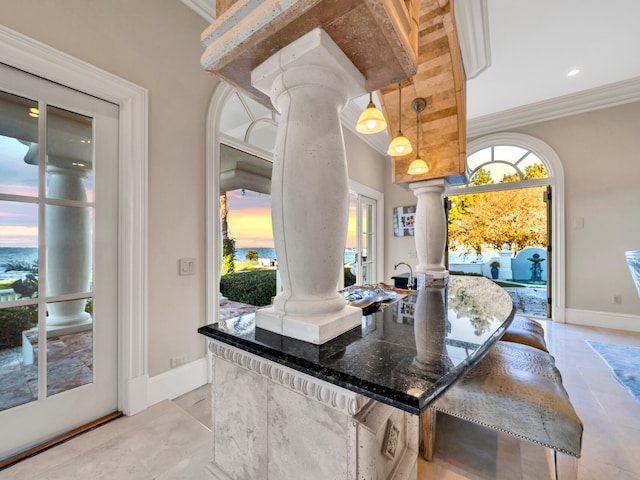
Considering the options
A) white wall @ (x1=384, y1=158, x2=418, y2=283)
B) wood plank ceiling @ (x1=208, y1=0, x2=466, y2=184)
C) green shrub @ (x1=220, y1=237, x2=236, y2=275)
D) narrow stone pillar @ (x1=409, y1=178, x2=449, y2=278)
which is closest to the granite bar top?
wood plank ceiling @ (x1=208, y1=0, x2=466, y2=184)

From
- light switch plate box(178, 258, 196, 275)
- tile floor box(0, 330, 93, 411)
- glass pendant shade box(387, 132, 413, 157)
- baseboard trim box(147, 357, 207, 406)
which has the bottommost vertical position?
baseboard trim box(147, 357, 207, 406)

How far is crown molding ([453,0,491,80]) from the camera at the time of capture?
2.29 meters

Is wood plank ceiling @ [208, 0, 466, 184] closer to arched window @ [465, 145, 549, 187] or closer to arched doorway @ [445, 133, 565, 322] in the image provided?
arched doorway @ [445, 133, 565, 322]

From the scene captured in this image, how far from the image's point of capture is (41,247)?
141 centimetres

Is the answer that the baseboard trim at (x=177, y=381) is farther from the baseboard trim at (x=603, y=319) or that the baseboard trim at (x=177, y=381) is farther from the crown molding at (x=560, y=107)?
the crown molding at (x=560, y=107)

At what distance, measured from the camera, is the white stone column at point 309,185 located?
684 mm

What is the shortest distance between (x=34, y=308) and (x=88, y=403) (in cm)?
62

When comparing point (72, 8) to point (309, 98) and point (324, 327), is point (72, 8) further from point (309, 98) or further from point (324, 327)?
point (324, 327)

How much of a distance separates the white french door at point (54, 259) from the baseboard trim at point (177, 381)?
0.20m

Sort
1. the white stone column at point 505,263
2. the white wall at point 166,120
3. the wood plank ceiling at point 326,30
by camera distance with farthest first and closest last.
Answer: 1. the white stone column at point 505,263
2. the white wall at point 166,120
3. the wood plank ceiling at point 326,30

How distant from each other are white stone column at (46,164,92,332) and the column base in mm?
1375

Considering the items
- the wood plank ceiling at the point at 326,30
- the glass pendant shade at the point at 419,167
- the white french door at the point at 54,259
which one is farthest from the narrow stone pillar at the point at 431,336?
the white french door at the point at 54,259

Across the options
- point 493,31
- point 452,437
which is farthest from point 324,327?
point 493,31

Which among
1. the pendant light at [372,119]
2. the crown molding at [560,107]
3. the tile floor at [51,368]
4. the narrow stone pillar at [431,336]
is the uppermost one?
the crown molding at [560,107]
